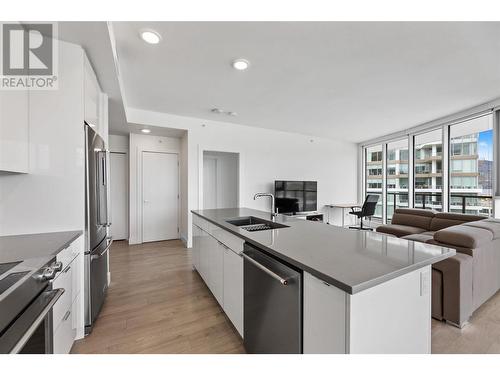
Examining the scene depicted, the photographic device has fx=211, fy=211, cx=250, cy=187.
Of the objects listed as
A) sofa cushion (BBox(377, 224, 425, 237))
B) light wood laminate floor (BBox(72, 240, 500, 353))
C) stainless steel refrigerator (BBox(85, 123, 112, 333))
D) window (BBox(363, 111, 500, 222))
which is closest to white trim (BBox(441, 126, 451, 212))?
window (BBox(363, 111, 500, 222))

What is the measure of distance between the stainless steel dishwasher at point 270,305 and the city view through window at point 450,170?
185 inches

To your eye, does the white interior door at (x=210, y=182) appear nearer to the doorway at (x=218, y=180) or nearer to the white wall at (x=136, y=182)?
the doorway at (x=218, y=180)

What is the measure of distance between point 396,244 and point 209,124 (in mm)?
4043

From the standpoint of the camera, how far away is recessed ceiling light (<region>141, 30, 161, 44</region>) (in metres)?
1.89

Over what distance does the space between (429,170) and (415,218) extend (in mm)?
1865

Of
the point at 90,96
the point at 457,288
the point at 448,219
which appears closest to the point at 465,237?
the point at 457,288

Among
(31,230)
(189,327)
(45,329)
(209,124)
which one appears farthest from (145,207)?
(45,329)

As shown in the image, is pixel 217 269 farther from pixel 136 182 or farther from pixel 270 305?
pixel 136 182

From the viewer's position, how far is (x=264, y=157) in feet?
17.2

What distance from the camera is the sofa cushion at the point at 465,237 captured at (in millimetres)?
1907

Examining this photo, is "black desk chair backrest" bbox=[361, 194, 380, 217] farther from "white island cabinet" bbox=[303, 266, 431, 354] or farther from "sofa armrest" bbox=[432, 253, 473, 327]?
"white island cabinet" bbox=[303, 266, 431, 354]

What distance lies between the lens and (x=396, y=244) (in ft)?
4.18

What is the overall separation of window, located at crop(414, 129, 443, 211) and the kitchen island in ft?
15.0
